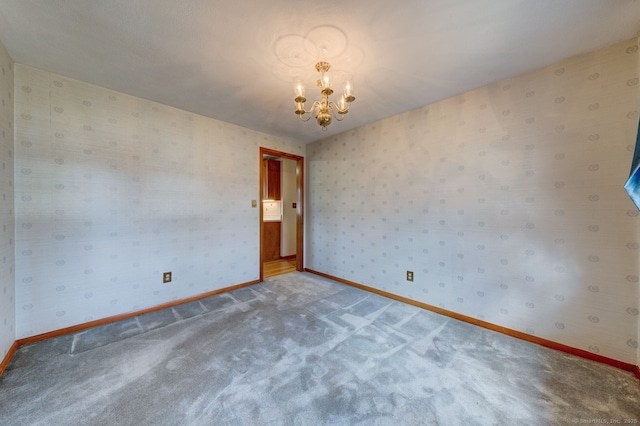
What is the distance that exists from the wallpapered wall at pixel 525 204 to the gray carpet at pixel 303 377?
0.37 metres

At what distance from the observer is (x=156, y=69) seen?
1.95 metres

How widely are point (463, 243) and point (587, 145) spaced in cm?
120

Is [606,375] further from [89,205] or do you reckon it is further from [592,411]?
[89,205]

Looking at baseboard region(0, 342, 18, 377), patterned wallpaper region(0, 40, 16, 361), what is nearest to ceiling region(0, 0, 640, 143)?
patterned wallpaper region(0, 40, 16, 361)

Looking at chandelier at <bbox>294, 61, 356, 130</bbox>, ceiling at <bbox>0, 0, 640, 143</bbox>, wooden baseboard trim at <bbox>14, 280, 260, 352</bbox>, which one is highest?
ceiling at <bbox>0, 0, 640, 143</bbox>

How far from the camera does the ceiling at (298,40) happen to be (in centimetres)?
136

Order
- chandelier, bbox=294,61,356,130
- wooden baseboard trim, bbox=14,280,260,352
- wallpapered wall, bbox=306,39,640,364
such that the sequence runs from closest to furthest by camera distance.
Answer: chandelier, bbox=294,61,356,130 → wallpapered wall, bbox=306,39,640,364 → wooden baseboard trim, bbox=14,280,260,352

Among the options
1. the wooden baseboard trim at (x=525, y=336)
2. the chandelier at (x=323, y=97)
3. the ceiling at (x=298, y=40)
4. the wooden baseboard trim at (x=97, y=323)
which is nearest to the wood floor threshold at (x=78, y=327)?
the wooden baseboard trim at (x=97, y=323)

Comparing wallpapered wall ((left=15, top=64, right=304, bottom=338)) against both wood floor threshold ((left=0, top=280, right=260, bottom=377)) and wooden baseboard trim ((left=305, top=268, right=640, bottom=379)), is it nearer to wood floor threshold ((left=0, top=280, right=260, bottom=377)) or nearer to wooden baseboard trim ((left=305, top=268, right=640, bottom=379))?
wood floor threshold ((left=0, top=280, right=260, bottom=377))

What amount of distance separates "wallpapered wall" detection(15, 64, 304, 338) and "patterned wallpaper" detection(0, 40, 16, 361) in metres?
0.09

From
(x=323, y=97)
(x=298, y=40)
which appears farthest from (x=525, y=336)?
(x=298, y=40)

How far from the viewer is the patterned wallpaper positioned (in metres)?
1.66

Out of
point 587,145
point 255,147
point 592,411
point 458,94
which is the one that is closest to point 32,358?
point 255,147

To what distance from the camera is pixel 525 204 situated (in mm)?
2020
